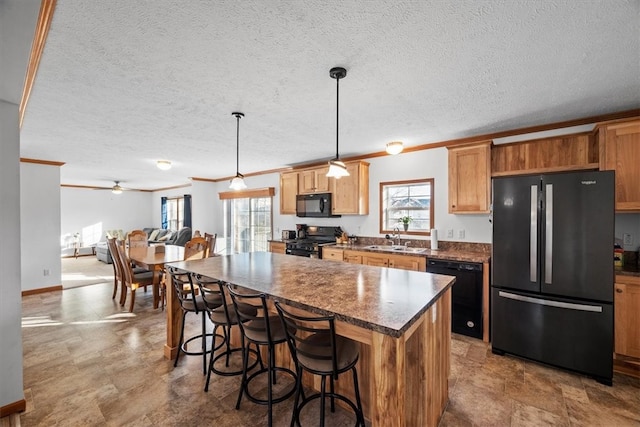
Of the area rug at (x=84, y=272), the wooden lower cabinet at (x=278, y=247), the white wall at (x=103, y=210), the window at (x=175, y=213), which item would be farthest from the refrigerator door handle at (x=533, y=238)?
the white wall at (x=103, y=210)

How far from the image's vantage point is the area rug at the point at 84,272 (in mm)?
5609

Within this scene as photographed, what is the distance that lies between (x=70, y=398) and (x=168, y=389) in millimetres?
706

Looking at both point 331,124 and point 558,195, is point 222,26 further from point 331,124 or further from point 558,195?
point 558,195

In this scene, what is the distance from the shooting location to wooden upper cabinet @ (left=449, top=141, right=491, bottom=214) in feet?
10.9

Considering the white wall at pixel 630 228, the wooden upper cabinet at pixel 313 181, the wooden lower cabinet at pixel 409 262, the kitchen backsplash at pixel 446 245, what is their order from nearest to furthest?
1. the white wall at pixel 630 228
2. the wooden lower cabinet at pixel 409 262
3. the kitchen backsplash at pixel 446 245
4. the wooden upper cabinet at pixel 313 181

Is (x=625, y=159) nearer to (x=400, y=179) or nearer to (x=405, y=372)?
(x=400, y=179)

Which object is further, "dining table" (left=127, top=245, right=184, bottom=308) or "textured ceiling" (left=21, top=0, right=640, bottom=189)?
"dining table" (left=127, top=245, right=184, bottom=308)

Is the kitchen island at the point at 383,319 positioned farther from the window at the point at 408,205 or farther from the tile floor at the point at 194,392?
the window at the point at 408,205

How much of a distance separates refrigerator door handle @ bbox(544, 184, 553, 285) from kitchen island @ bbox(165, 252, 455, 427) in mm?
1180

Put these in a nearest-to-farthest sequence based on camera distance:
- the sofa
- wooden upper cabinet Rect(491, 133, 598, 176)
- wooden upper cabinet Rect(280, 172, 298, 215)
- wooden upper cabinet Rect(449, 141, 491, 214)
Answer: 1. wooden upper cabinet Rect(491, 133, 598, 176)
2. wooden upper cabinet Rect(449, 141, 491, 214)
3. wooden upper cabinet Rect(280, 172, 298, 215)
4. the sofa

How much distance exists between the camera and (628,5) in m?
1.35

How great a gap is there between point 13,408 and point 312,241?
383 cm

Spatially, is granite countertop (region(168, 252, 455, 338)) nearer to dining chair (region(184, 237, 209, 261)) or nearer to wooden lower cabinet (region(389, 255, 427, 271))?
wooden lower cabinet (region(389, 255, 427, 271))

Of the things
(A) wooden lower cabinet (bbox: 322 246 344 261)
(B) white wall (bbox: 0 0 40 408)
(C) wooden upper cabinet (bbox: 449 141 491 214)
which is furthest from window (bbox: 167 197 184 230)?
(C) wooden upper cabinet (bbox: 449 141 491 214)
